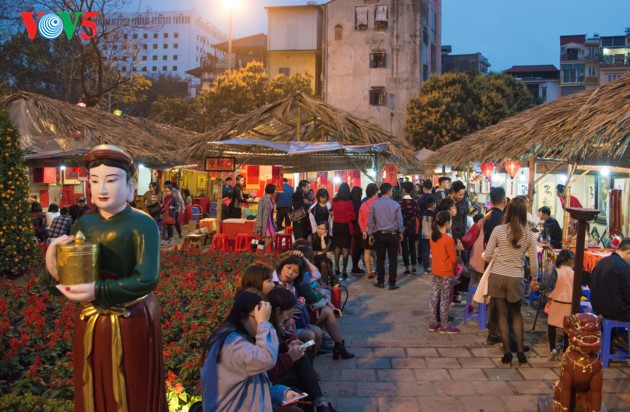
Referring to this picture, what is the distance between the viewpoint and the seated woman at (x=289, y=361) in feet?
13.4

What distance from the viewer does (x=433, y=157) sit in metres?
17.2

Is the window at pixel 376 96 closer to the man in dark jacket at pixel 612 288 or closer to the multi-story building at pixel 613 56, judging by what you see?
the multi-story building at pixel 613 56

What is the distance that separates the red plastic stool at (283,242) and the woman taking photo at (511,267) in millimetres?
5950

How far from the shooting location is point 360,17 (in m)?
35.7

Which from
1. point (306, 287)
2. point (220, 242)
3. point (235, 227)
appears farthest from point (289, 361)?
point (235, 227)

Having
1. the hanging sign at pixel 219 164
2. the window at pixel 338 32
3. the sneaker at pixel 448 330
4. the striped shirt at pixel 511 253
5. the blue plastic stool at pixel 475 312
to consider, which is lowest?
the sneaker at pixel 448 330

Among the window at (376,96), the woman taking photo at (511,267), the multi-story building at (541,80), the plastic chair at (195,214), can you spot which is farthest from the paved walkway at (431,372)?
the multi-story building at (541,80)

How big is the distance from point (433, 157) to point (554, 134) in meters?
8.24

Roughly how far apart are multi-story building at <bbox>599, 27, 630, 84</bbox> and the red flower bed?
146 ft

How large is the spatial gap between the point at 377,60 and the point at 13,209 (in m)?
29.7

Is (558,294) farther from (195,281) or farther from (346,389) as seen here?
(195,281)

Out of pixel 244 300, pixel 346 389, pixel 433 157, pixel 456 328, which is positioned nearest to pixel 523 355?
pixel 456 328

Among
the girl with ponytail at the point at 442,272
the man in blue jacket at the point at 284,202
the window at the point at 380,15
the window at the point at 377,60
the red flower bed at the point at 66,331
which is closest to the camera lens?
the red flower bed at the point at 66,331

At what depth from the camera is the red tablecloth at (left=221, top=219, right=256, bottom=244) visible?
1275 cm
